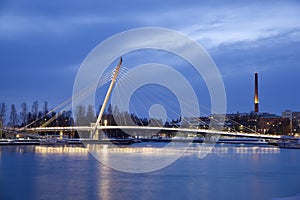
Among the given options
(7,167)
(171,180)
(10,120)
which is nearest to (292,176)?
(171,180)

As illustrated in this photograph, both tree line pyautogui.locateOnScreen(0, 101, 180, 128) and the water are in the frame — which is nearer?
the water

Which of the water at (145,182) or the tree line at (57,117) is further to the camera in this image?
the tree line at (57,117)

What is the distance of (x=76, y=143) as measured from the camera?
2983 cm

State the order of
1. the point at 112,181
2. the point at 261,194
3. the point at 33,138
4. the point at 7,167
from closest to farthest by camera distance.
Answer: the point at 261,194, the point at 112,181, the point at 7,167, the point at 33,138

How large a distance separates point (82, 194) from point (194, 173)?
431cm

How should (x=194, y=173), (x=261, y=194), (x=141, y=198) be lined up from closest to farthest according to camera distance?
(x=141, y=198) → (x=261, y=194) → (x=194, y=173)

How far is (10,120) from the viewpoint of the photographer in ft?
117

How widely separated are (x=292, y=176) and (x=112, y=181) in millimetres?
4811

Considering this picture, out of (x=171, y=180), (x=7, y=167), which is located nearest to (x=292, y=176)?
(x=171, y=180)

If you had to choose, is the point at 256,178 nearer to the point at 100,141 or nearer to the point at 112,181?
the point at 112,181

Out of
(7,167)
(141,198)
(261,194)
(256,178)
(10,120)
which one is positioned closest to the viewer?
(141,198)

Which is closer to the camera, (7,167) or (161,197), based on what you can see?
(161,197)

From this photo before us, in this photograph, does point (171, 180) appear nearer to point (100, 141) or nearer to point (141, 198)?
point (141, 198)

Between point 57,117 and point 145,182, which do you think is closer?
point 145,182
